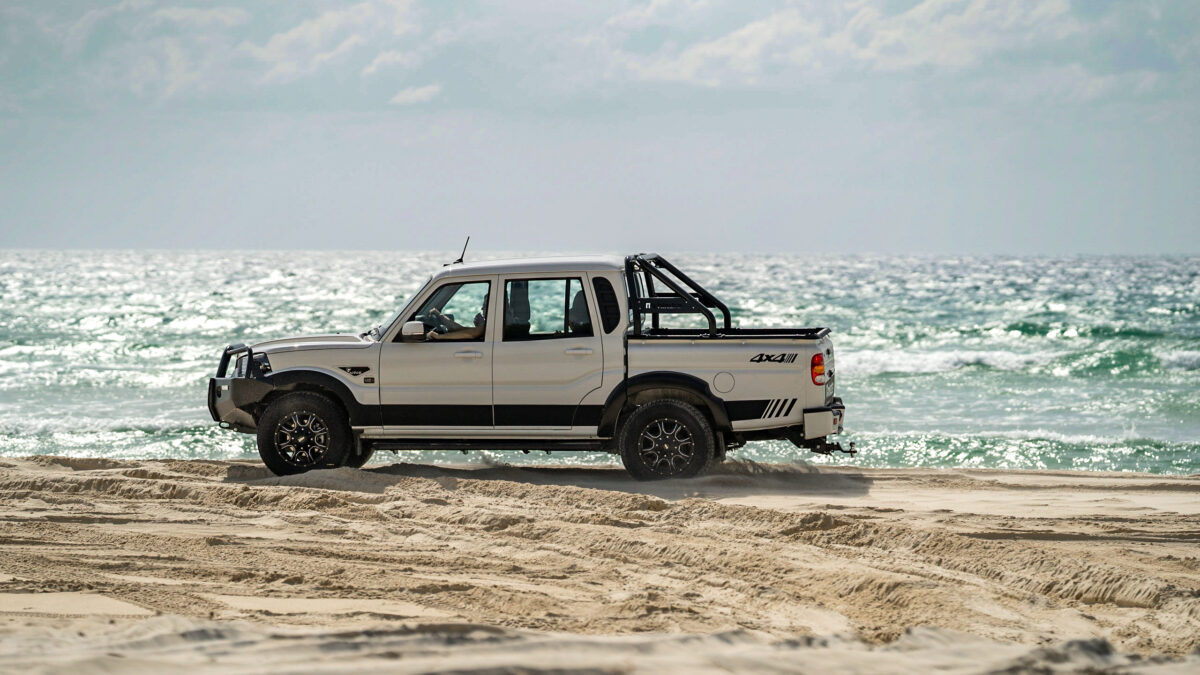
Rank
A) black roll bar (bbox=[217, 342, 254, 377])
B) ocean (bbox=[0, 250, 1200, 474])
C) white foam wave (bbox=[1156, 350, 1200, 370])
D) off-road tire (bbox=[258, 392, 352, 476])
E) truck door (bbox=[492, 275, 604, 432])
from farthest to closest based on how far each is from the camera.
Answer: white foam wave (bbox=[1156, 350, 1200, 370]) < ocean (bbox=[0, 250, 1200, 474]) < black roll bar (bbox=[217, 342, 254, 377]) < off-road tire (bbox=[258, 392, 352, 476]) < truck door (bbox=[492, 275, 604, 432])

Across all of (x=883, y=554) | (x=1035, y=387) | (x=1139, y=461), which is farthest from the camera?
(x=1035, y=387)

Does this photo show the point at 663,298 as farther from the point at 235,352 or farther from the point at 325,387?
the point at 235,352

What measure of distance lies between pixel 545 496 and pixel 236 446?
20.2 ft

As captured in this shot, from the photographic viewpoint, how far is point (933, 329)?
33.4 meters

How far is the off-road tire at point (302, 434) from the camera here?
30.1 ft

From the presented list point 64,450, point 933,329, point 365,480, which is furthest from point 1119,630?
point 933,329

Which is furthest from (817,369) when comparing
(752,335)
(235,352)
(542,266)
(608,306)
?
(235,352)

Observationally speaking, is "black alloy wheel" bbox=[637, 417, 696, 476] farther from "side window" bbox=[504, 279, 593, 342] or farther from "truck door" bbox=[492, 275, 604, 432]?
"side window" bbox=[504, 279, 593, 342]

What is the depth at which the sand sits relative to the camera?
4.41 m

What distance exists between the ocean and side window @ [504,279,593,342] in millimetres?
1661

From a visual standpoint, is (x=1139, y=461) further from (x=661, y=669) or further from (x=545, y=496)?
(x=661, y=669)

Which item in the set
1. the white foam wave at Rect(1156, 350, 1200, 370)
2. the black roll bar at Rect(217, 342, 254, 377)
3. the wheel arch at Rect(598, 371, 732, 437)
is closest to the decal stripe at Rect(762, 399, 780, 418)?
the wheel arch at Rect(598, 371, 732, 437)

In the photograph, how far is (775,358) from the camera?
867cm

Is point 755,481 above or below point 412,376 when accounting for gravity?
below
